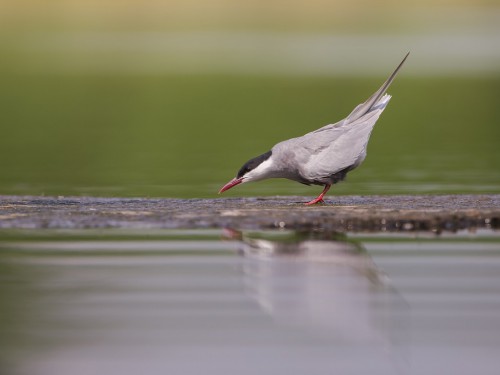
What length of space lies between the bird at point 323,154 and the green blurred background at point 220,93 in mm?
1751

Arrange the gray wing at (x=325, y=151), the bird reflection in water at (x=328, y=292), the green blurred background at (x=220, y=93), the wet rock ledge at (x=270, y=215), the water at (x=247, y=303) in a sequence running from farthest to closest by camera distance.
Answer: the green blurred background at (x=220, y=93) → the gray wing at (x=325, y=151) → the wet rock ledge at (x=270, y=215) → the bird reflection in water at (x=328, y=292) → the water at (x=247, y=303)

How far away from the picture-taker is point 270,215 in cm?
982

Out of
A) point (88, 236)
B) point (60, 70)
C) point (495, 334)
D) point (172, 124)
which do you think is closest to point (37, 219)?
point (88, 236)

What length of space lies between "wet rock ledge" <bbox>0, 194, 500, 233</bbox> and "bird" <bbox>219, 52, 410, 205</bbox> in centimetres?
26

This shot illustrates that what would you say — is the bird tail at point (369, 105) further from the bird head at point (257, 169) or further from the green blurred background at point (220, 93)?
the green blurred background at point (220, 93)

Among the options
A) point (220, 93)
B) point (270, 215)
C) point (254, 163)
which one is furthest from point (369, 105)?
point (220, 93)

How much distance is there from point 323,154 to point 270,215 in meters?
1.34

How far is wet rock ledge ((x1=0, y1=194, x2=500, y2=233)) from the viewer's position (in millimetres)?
9547

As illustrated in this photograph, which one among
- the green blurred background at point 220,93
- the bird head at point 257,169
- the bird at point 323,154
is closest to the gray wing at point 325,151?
the bird at point 323,154

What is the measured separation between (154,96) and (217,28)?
43046 mm

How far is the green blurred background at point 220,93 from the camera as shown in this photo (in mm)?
15664

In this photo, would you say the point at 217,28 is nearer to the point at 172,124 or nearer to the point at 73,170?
the point at 172,124

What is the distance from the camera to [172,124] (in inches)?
1054

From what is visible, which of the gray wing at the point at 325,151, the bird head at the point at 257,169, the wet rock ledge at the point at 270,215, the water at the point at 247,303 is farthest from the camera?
the bird head at the point at 257,169
